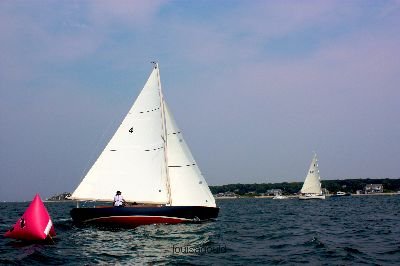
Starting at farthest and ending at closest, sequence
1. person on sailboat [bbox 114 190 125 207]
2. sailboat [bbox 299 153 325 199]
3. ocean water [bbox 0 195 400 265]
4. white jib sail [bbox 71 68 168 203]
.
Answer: sailboat [bbox 299 153 325 199] < white jib sail [bbox 71 68 168 203] < person on sailboat [bbox 114 190 125 207] < ocean water [bbox 0 195 400 265]

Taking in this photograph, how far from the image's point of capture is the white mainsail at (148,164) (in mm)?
30109

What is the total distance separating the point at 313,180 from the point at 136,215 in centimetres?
9129

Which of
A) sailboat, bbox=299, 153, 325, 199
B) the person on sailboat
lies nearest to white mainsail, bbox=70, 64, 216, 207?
the person on sailboat

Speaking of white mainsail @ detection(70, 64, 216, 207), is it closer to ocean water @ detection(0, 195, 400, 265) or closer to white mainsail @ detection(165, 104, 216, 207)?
white mainsail @ detection(165, 104, 216, 207)

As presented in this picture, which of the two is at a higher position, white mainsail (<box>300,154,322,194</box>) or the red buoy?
white mainsail (<box>300,154,322,194</box>)

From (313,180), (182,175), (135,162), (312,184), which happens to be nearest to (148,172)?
(135,162)

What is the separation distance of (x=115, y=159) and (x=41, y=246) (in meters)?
10.7

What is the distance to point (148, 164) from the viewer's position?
100ft

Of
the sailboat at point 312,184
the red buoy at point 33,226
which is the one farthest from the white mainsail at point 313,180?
the red buoy at point 33,226

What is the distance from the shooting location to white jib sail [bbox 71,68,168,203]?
3008 cm

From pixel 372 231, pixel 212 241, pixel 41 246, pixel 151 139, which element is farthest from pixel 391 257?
pixel 151 139

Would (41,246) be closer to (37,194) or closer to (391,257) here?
(37,194)

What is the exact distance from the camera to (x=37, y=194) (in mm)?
22438

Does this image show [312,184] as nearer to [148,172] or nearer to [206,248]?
[148,172]
